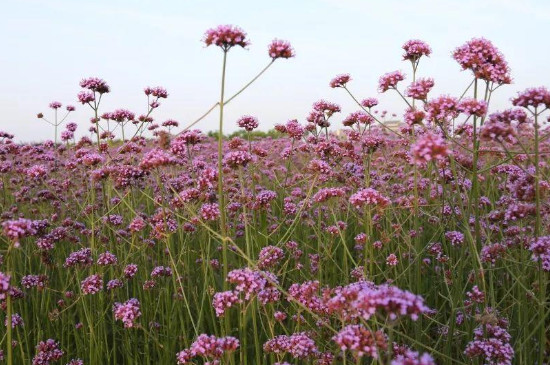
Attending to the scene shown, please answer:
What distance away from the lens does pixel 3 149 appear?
696cm

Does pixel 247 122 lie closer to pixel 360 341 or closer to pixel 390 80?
pixel 390 80

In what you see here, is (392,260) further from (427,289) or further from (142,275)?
(142,275)

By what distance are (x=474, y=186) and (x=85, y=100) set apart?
3.93 m

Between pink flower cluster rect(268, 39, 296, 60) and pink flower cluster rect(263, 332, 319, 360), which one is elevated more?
pink flower cluster rect(268, 39, 296, 60)

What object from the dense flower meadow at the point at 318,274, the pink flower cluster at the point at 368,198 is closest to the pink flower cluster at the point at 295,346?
the dense flower meadow at the point at 318,274

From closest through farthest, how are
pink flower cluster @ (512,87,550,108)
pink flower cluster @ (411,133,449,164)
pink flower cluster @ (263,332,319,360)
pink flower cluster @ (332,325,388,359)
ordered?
pink flower cluster @ (332,325,388,359)
pink flower cluster @ (411,133,449,164)
pink flower cluster @ (263,332,319,360)
pink flower cluster @ (512,87,550,108)

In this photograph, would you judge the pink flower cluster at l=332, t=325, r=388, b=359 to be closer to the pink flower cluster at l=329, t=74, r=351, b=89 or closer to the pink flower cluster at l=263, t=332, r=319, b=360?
the pink flower cluster at l=263, t=332, r=319, b=360

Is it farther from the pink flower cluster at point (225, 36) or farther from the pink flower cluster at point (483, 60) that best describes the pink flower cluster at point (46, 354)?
the pink flower cluster at point (483, 60)

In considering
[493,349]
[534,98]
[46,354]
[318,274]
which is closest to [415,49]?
[534,98]

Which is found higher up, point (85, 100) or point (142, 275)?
point (85, 100)

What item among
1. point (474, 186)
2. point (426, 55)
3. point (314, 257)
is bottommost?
point (314, 257)

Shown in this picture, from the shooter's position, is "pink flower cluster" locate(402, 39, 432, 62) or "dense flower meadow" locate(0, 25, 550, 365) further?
"pink flower cluster" locate(402, 39, 432, 62)

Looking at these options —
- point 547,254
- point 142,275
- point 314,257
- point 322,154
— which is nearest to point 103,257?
point 142,275

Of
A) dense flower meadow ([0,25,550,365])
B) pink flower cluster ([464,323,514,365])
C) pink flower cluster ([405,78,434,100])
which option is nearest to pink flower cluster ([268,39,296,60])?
dense flower meadow ([0,25,550,365])
